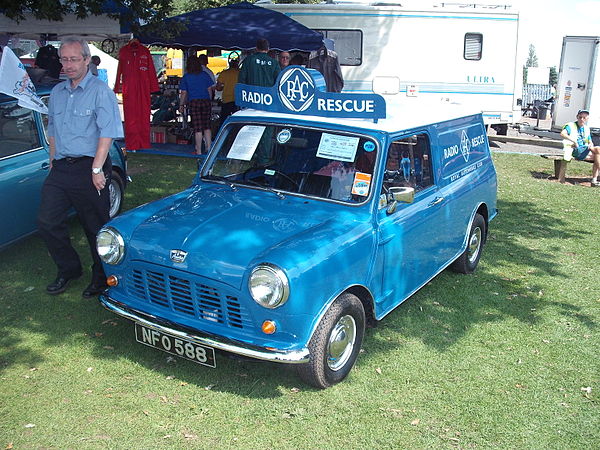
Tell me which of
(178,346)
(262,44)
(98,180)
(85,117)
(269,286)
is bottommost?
(178,346)

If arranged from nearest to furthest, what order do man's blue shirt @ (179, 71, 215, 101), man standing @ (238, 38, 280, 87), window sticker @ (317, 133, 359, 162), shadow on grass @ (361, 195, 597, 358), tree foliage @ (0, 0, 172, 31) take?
window sticker @ (317, 133, 359, 162) < shadow on grass @ (361, 195, 597, 358) < tree foliage @ (0, 0, 172, 31) < man standing @ (238, 38, 280, 87) < man's blue shirt @ (179, 71, 215, 101)

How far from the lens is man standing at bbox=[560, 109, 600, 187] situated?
456 inches

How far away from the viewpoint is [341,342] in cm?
429

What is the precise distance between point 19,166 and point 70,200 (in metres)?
1.28

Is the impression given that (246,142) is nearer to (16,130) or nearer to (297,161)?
(297,161)

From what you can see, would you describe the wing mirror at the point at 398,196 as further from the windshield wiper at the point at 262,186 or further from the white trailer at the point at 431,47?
the white trailer at the point at 431,47

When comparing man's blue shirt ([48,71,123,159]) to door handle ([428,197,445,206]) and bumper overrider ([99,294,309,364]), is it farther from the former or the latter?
door handle ([428,197,445,206])

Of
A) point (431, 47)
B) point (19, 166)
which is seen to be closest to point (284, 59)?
point (431, 47)

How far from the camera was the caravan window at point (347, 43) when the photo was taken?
1431 centimetres

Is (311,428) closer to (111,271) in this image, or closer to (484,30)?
(111,271)

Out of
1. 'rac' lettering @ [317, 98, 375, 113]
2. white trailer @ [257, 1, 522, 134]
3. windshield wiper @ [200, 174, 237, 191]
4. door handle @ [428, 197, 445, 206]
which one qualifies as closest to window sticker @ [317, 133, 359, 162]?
'rac' lettering @ [317, 98, 375, 113]

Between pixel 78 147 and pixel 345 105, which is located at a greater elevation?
pixel 345 105

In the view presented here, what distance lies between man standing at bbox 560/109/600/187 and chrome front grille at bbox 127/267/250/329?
949 centimetres

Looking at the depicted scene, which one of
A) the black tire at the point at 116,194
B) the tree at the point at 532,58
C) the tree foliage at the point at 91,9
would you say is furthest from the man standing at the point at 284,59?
the tree at the point at 532,58
